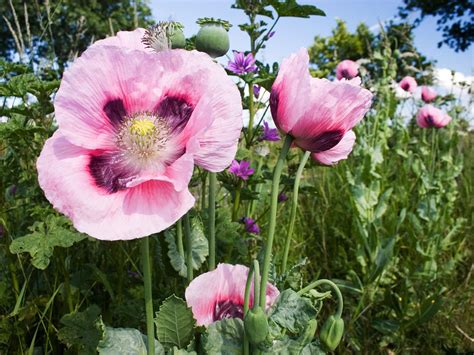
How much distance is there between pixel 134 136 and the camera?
2.29 feet

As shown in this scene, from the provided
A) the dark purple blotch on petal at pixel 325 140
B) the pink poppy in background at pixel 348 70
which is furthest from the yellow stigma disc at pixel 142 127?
the pink poppy in background at pixel 348 70

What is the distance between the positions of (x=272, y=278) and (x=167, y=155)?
338 mm

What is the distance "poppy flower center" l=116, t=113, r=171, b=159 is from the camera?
2.27 ft

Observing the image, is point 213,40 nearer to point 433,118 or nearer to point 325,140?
point 325,140

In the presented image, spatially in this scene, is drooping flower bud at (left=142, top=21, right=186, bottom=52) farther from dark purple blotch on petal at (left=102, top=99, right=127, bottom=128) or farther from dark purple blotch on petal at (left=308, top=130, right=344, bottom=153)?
dark purple blotch on petal at (left=308, top=130, right=344, bottom=153)

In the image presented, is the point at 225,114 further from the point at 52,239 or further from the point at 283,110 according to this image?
the point at 52,239

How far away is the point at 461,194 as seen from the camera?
3.45 m

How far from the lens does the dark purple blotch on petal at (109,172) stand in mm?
668

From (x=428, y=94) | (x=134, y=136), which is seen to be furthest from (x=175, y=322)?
(x=428, y=94)

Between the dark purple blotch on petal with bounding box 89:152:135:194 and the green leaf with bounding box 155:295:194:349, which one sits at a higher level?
the dark purple blotch on petal with bounding box 89:152:135:194

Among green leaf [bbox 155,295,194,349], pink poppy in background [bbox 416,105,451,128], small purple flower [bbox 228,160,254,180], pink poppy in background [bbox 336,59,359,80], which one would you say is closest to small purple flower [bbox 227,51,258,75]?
small purple flower [bbox 228,160,254,180]

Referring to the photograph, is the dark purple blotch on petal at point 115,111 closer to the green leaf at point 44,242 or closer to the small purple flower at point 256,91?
the green leaf at point 44,242

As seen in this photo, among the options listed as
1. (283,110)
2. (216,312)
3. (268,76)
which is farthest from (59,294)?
(283,110)

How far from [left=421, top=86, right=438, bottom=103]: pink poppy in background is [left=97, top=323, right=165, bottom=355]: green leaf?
9.22 ft
